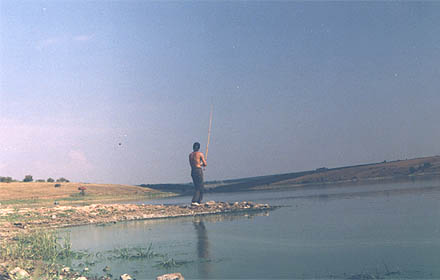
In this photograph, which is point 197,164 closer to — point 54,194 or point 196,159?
point 196,159

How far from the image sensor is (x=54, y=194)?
121 ft

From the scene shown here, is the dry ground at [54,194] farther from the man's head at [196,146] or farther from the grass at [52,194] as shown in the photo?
the man's head at [196,146]

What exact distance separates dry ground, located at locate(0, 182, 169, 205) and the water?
17.5 metres

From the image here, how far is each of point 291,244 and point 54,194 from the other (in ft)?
100.0

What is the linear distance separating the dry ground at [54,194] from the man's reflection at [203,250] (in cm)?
1949

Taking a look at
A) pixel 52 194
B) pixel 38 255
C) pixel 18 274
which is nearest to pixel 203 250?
pixel 38 255

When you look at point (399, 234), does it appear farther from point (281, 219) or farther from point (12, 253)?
point (12, 253)

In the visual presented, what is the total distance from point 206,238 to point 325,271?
17.3 ft

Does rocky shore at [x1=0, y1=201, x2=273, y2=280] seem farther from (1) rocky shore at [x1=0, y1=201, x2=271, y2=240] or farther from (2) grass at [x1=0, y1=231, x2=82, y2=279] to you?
(2) grass at [x1=0, y1=231, x2=82, y2=279]

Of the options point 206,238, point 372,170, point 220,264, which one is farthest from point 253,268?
point 372,170

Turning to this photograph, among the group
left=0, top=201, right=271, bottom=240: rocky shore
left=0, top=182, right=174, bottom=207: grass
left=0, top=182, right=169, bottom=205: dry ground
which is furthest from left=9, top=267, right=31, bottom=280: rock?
left=0, top=182, right=169, bottom=205: dry ground

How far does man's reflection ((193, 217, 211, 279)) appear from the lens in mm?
8509

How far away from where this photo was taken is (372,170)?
178ft

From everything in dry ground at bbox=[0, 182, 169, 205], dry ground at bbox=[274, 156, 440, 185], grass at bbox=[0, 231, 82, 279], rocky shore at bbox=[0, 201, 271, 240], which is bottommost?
grass at bbox=[0, 231, 82, 279]
